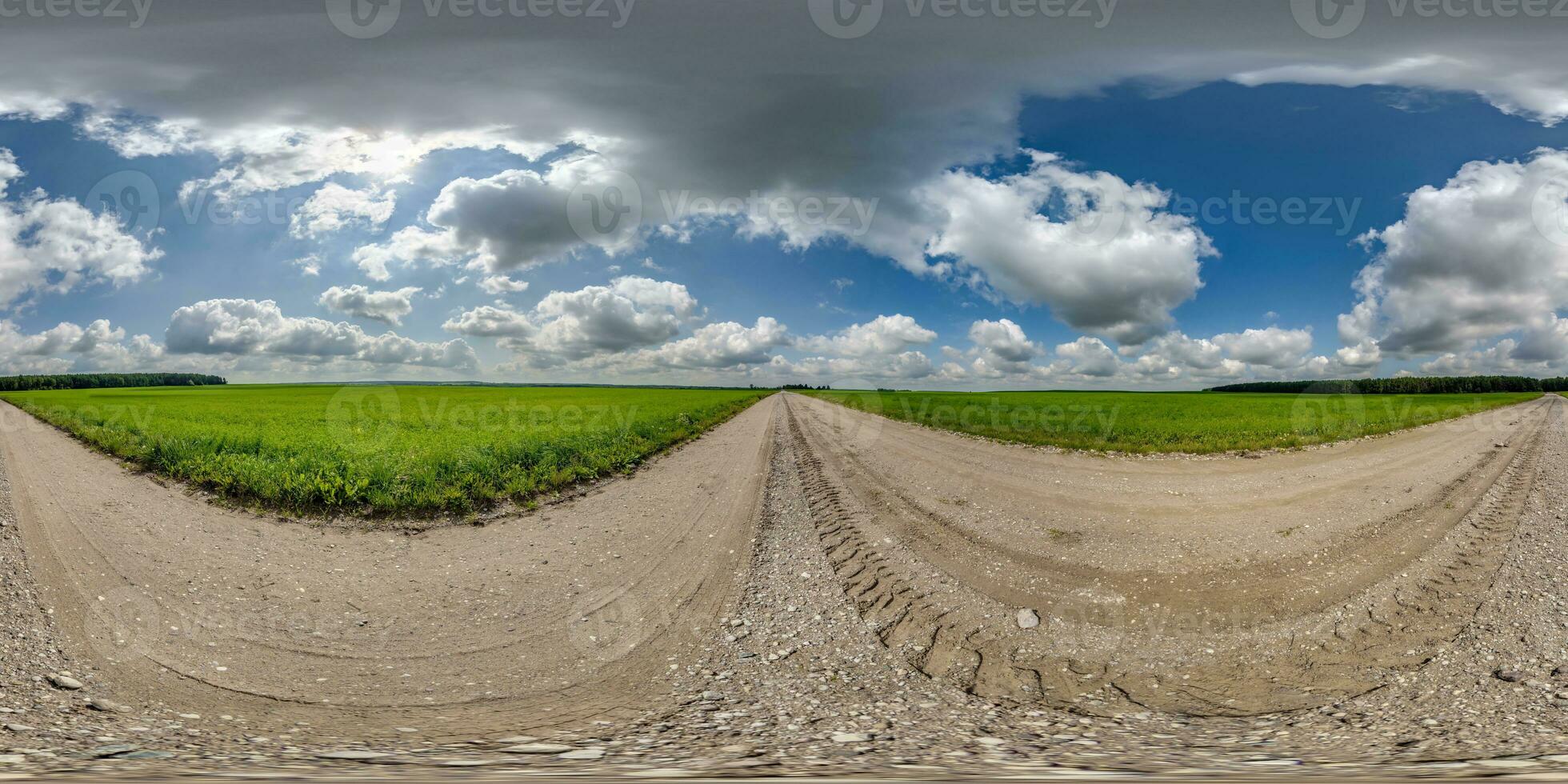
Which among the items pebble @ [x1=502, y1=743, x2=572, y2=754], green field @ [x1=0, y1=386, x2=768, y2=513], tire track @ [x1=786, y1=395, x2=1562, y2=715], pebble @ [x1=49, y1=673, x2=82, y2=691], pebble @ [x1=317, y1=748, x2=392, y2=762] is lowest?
pebble @ [x1=49, y1=673, x2=82, y2=691]

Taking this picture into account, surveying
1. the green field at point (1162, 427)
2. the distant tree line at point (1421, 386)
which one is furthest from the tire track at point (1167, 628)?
the distant tree line at point (1421, 386)

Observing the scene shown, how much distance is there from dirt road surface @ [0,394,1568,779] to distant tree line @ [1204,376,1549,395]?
419ft

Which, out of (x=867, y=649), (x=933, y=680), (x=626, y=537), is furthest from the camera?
(x=626, y=537)

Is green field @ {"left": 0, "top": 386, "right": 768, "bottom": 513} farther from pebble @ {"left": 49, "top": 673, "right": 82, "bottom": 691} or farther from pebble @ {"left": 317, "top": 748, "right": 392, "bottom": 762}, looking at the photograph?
pebble @ {"left": 317, "top": 748, "right": 392, "bottom": 762}

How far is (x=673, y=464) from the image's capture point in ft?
49.2

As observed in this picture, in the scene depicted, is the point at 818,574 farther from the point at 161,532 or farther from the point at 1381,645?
the point at 161,532

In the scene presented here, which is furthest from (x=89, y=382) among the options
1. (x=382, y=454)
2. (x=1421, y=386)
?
(x=1421, y=386)

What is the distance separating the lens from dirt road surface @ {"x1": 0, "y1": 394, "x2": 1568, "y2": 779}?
3.66 m

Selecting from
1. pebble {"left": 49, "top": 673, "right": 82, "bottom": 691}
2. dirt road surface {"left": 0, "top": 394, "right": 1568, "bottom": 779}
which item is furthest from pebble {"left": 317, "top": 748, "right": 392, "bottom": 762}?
pebble {"left": 49, "top": 673, "right": 82, "bottom": 691}

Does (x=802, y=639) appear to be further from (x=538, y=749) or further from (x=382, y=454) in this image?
(x=382, y=454)

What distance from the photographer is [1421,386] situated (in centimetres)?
11806

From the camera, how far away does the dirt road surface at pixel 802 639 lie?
12.0ft

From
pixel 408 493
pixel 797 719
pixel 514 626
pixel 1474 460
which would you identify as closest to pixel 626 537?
pixel 514 626

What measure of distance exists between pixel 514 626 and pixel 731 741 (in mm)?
2824
